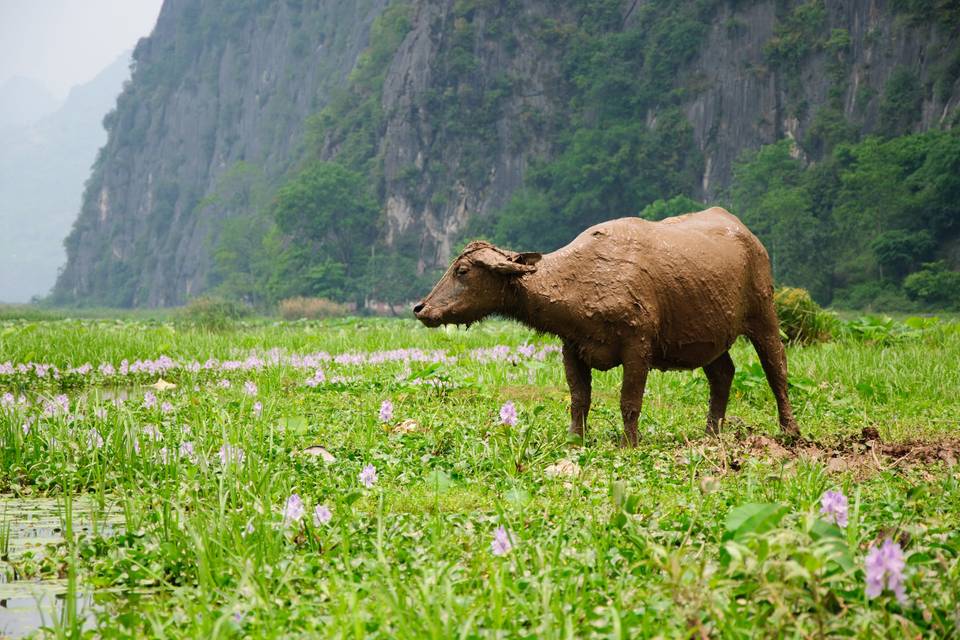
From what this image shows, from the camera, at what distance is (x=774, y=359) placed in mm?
6301

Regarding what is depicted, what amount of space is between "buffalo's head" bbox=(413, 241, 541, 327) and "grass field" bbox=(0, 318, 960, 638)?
72 cm

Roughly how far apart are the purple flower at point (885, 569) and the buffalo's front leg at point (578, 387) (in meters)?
3.42

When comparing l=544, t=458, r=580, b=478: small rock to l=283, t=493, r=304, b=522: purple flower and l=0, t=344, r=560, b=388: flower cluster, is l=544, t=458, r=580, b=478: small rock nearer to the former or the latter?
l=283, t=493, r=304, b=522: purple flower

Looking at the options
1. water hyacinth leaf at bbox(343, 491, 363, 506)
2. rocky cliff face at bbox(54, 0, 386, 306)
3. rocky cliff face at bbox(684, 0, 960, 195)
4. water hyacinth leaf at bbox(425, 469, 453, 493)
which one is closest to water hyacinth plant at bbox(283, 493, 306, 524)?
water hyacinth leaf at bbox(343, 491, 363, 506)

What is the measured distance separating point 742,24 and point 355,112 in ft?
120

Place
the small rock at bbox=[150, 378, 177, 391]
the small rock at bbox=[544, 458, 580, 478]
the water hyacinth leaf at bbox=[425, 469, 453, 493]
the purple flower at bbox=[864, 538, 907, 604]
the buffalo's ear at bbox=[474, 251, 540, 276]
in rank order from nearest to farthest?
1. the purple flower at bbox=[864, 538, 907, 604]
2. the water hyacinth leaf at bbox=[425, 469, 453, 493]
3. the small rock at bbox=[544, 458, 580, 478]
4. the buffalo's ear at bbox=[474, 251, 540, 276]
5. the small rock at bbox=[150, 378, 177, 391]

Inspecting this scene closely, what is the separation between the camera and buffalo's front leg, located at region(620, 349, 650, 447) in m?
5.56

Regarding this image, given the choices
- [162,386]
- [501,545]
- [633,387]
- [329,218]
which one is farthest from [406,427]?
[329,218]

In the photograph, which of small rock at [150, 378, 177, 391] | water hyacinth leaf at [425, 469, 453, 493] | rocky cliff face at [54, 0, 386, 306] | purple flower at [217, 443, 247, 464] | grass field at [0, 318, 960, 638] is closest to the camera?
grass field at [0, 318, 960, 638]

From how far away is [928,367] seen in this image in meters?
9.40

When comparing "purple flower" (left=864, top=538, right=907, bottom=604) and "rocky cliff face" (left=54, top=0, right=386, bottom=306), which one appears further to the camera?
"rocky cliff face" (left=54, top=0, right=386, bottom=306)

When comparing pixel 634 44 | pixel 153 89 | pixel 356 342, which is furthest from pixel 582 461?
pixel 153 89

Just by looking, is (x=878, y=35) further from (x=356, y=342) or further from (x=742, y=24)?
(x=356, y=342)

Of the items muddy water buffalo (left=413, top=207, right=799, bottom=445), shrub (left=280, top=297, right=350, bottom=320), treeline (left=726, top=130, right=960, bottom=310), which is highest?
treeline (left=726, top=130, right=960, bottom=310)
